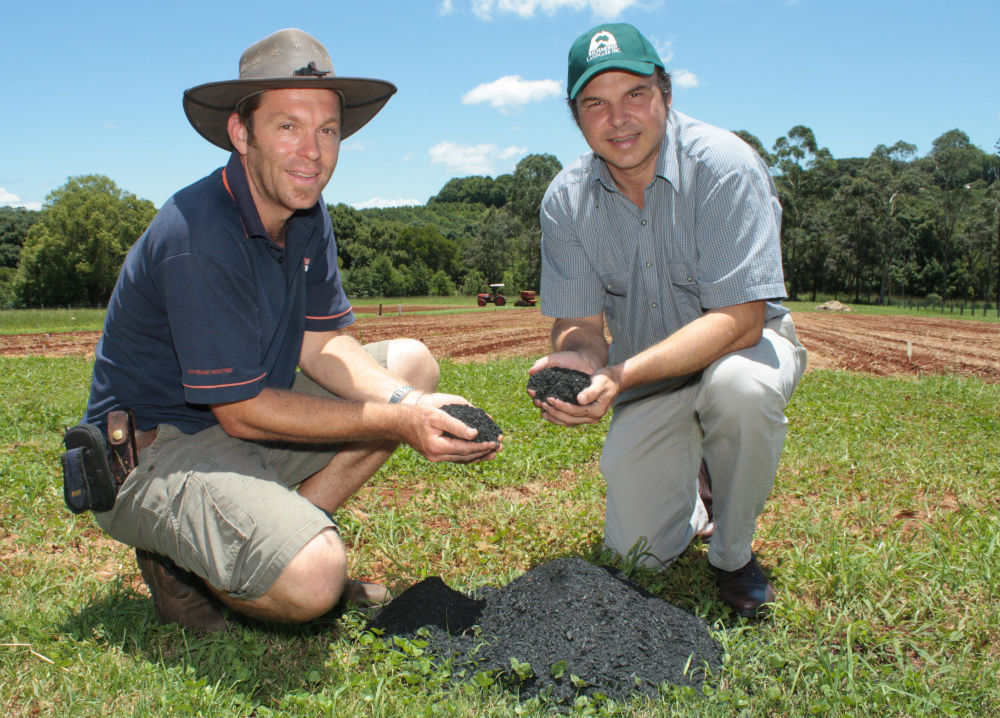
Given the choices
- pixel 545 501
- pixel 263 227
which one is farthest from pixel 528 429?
pixel 263 227

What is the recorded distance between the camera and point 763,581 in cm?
264

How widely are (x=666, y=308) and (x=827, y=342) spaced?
1573 cm

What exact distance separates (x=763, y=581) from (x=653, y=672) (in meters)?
0.79

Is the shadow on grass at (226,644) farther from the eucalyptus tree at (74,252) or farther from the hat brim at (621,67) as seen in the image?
the eucalyptus tree at (74,252)

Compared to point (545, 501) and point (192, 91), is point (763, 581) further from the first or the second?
point (192, 91)

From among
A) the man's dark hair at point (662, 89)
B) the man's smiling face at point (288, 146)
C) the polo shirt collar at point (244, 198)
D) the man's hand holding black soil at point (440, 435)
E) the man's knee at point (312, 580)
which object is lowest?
the man's knee at point (312, 580)

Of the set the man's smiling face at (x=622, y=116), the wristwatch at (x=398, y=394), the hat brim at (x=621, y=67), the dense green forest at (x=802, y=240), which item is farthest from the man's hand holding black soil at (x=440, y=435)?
the dense green forest at (x=802, y=240)

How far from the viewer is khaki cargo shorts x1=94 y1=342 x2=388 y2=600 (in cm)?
209

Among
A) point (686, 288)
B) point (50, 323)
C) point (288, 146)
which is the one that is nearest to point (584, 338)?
point (686, 288)

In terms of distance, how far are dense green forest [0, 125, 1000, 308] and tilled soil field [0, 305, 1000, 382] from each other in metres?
30.6

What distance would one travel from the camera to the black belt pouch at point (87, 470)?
2.18 metres

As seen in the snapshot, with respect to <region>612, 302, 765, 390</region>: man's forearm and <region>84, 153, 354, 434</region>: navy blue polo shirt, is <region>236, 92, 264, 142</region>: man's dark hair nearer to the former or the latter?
<region>84, 153, 354, 434</region>: navy blue polo shirt

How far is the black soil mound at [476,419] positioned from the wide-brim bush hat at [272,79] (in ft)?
3.89

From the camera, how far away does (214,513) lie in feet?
7.02
